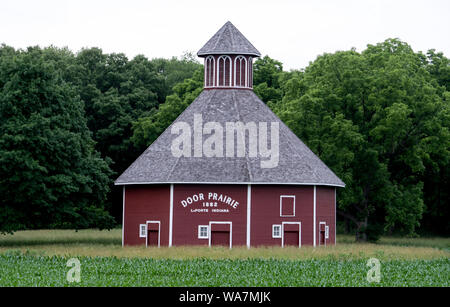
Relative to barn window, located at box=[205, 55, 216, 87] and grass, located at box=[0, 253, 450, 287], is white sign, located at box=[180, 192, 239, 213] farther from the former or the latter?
grass, located at box=[0, 253, 450, 287]

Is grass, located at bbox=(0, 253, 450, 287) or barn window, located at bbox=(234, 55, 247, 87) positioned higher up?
barn window, located at bbox=(234, 55, 247, 87)

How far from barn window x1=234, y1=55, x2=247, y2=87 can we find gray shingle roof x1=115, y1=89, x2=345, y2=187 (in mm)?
562

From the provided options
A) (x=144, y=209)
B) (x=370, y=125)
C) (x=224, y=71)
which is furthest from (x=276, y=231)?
(x=370, y=125)

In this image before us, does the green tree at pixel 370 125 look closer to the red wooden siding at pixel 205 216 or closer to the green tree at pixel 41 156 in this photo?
the red wooden siding at pixel 205 216

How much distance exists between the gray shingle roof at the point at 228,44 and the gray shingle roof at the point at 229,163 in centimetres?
238

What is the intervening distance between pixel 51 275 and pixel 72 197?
22.6 m

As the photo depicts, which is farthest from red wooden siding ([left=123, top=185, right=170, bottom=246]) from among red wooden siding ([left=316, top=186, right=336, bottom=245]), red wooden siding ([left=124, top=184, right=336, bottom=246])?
red wooden siding ([left=316, top=186, right=336, bottom=245])

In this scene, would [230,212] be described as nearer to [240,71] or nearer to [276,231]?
[276,231]

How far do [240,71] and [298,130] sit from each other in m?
6.63

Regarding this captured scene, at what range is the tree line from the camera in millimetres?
49281

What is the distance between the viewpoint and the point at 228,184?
155 feet

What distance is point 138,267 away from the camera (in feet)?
107
